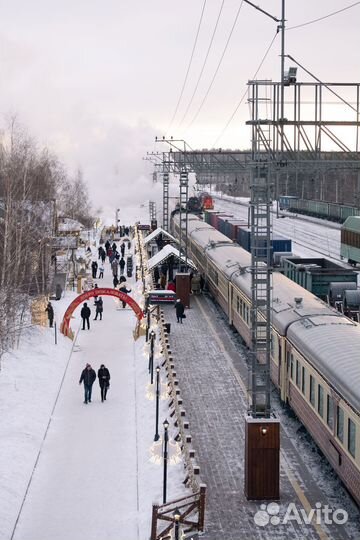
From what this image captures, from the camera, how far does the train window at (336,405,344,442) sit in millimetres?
13367

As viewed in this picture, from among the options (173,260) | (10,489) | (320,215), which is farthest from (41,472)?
(320,215)

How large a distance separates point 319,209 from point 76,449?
6293 centimetres

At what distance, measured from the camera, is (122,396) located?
21.1m

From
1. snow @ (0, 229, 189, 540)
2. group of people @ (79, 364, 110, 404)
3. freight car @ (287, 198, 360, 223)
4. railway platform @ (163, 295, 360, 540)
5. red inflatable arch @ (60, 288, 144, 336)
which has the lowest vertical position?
snow @ (0, 229, 189, 540)

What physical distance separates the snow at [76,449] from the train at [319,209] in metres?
40.1

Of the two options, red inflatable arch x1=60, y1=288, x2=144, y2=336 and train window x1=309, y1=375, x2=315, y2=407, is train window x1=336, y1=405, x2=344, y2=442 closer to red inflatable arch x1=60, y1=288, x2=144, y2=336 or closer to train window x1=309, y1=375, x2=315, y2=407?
train window x1=309, y1=375, x2=315, y2=407

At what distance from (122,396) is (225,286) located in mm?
9152

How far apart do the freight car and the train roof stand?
4523 centimetres

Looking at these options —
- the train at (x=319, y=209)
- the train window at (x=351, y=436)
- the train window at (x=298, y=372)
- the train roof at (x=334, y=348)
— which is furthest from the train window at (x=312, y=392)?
the train at (x=319, y=209)

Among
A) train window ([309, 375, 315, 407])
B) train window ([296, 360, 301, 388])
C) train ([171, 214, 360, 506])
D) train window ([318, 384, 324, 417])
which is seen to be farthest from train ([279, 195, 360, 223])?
train window ([318, 384, 324, 417])

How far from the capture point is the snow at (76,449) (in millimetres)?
13539

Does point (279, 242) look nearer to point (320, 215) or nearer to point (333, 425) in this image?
point (333, 425)

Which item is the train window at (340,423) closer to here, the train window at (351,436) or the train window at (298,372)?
the train window at (351,436)

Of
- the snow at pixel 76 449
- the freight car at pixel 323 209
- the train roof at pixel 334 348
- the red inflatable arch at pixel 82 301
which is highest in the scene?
the freight car at pixel 323 209
